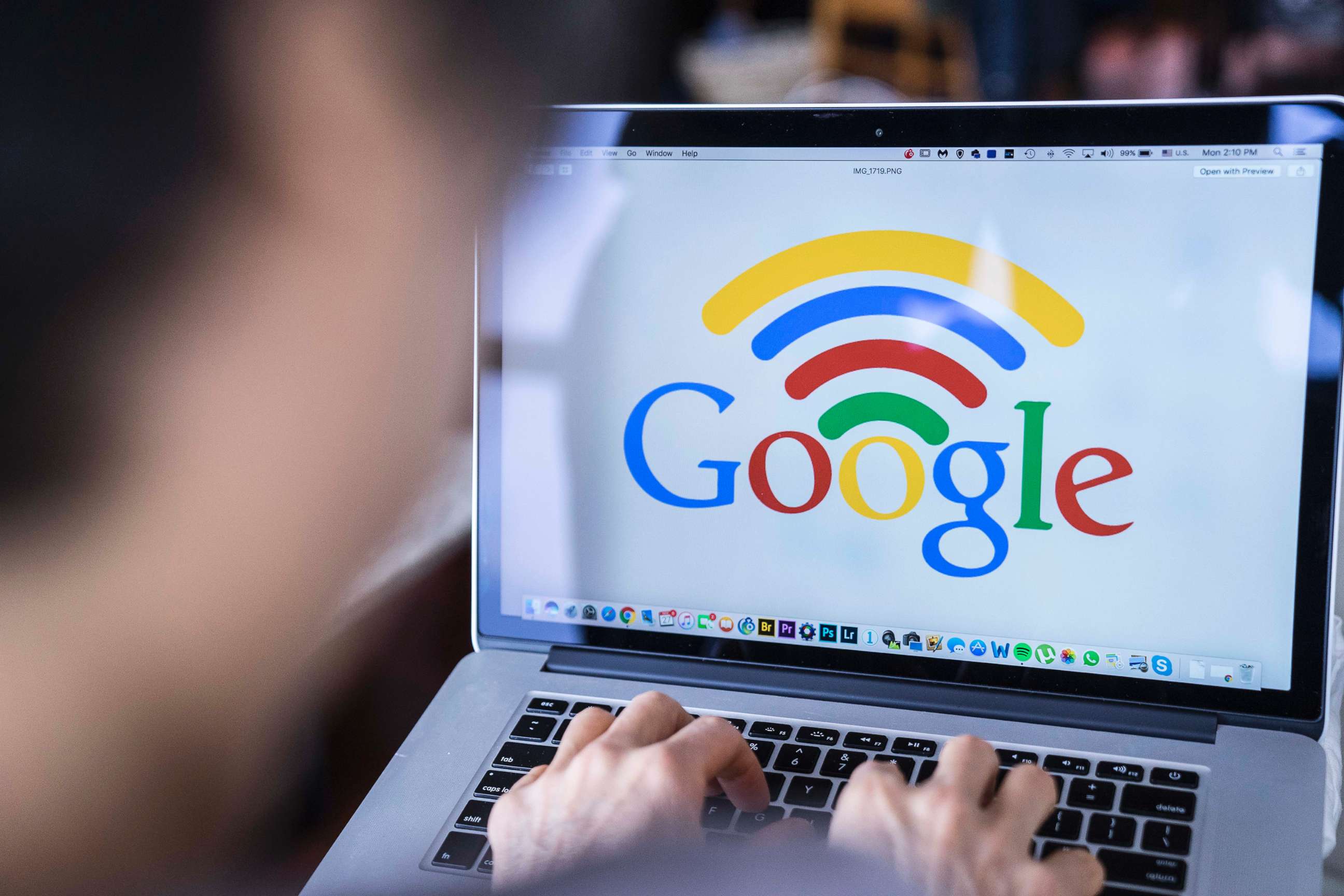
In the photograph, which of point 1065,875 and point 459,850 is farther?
point 459,850

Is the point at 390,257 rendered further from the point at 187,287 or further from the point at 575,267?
the point at 575,267

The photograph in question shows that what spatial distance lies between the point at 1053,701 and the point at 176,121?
1.67 feet

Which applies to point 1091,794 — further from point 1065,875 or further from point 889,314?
Result: point 889,314

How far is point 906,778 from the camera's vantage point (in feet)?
1.77

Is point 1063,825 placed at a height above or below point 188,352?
below

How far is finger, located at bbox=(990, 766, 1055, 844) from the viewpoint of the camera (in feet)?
1.41

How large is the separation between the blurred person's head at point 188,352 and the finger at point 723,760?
6.7 inches

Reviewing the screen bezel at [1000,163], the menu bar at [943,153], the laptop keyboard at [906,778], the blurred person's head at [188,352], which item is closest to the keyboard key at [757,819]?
the laptop keyboard at [906,778]

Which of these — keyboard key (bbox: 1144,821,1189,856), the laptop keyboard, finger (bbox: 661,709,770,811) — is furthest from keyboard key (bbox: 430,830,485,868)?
keyboard key (bbox: 1144,821,1189,856)

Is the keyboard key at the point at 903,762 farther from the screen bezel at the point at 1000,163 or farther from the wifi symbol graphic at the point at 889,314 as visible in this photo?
the wifi symbol graphic at the point at 889,314

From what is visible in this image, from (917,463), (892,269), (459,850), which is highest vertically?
(892,269)

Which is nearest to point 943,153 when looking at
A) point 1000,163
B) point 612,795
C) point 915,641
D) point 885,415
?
point 1000,163

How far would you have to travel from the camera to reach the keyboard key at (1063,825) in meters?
0.49

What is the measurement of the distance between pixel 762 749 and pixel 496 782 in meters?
0.14
